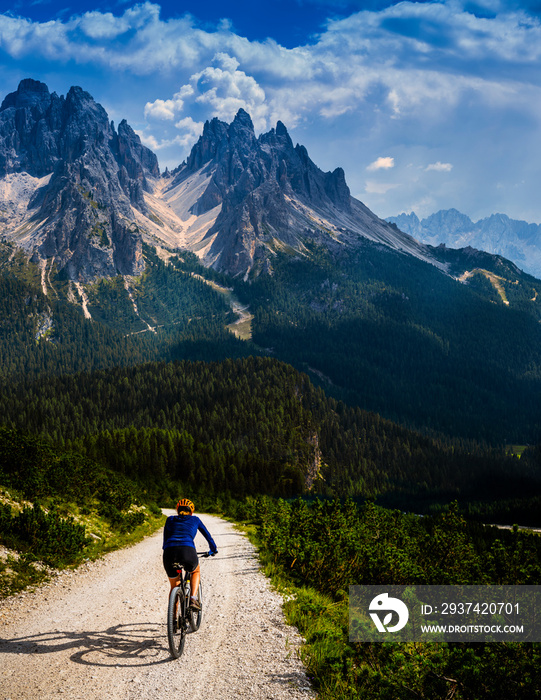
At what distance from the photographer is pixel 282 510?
98.0 ft

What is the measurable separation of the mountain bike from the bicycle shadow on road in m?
0.42

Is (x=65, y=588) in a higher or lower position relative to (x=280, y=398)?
lower

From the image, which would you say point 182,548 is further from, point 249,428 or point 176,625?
point 249,428

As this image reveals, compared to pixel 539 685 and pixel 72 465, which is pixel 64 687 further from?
pixel 72 465

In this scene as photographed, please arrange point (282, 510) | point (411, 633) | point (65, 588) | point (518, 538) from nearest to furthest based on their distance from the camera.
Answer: point (411, 633) < point (65, 588) < point (518, 538) < point (282, 510)

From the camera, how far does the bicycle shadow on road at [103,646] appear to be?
34.4 ft

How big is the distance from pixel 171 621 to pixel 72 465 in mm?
23317

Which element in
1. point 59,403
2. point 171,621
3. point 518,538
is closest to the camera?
point 171,621

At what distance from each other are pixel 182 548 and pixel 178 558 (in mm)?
271

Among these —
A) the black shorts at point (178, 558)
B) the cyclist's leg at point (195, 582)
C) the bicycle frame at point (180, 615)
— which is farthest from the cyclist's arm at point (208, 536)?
the bicycle frame at point (180, 615)

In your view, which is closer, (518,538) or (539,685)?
(539,685)

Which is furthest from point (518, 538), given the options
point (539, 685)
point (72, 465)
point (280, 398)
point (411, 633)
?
point (280, 398)

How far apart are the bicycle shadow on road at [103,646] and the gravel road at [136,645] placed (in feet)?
0.08

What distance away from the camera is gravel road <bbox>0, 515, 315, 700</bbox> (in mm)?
9328
